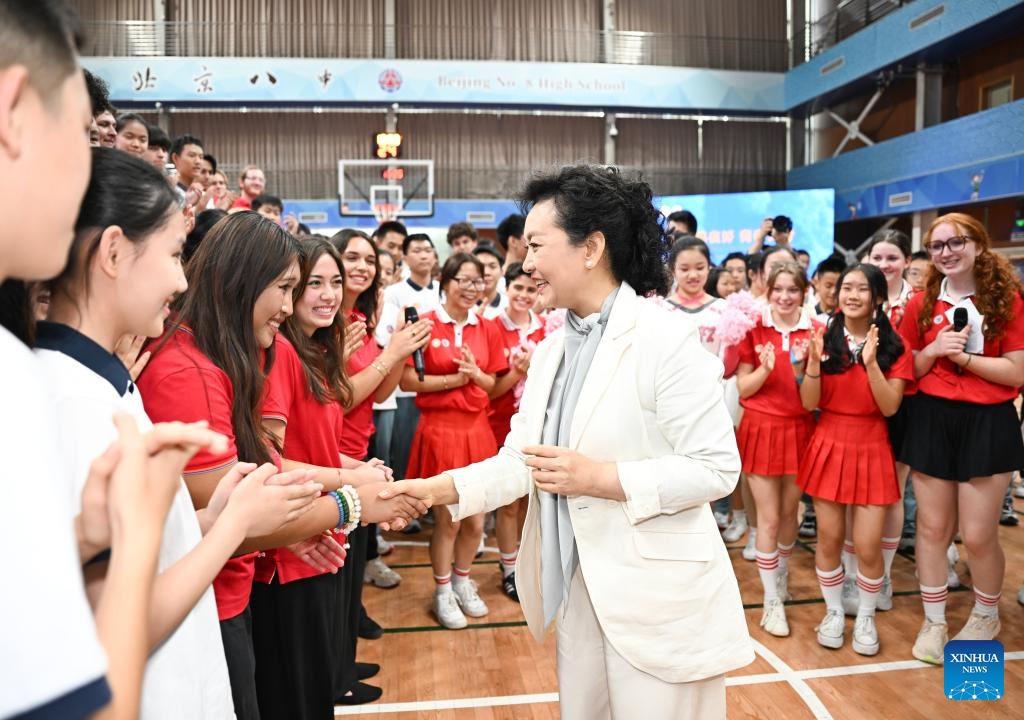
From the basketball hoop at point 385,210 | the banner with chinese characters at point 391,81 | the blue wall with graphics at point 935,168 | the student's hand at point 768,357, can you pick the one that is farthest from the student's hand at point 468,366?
the banner with chinese characters at point 391,81

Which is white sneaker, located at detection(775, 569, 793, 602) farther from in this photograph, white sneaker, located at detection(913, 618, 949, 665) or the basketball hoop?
the basketball hoop

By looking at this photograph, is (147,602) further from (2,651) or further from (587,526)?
(587,526)

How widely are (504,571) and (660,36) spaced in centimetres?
1345

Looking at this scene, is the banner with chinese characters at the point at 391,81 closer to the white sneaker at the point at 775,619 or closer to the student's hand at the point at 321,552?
the white sneaker at the point at 775,619

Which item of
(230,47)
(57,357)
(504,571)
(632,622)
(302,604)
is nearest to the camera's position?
(57,357)

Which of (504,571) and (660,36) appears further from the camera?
(660,36)

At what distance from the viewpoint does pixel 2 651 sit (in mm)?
569

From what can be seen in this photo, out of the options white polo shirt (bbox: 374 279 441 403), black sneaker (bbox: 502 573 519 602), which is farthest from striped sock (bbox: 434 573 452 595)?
white polo shirt (bbox: 374 279 441 403)

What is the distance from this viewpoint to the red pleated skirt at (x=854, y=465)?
318 cm

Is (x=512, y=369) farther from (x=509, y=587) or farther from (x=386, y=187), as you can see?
(x=386, y=187)

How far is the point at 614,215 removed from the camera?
179 cm

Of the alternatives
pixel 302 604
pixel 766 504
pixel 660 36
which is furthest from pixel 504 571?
pixel 660 36

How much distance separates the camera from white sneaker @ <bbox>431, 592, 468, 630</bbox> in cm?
354

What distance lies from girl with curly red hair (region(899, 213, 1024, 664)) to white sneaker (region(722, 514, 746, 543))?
58.4 inches
